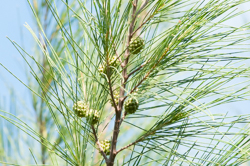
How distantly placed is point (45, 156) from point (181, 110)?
2.52ft

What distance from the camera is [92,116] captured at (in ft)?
2.45

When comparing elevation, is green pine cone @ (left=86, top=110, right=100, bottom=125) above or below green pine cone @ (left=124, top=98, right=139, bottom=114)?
below

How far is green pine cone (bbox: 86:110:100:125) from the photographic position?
29.3 inches

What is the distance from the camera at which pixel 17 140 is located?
140 cm

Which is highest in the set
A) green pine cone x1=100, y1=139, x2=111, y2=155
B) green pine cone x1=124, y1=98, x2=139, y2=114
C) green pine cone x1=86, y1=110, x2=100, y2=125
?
green pine cone x1=124, y1=98, x2=139, y2=114

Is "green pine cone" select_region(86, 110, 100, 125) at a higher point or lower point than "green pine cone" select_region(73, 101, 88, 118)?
lower

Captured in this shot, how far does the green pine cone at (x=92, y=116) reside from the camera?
744mm

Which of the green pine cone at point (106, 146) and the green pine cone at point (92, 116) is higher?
the green pine cone at point (92, 116)

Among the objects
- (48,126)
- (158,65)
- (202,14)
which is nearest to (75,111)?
(158,65)

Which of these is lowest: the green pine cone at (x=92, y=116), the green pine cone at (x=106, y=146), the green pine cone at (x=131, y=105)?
the green pine cone at (x=106, y=146)

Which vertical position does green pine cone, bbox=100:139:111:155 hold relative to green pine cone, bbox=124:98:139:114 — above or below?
below

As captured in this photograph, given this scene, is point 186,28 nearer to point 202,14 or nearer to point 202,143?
point 202,14

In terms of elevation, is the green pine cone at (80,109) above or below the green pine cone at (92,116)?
above

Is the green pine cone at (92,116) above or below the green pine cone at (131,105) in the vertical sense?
below
